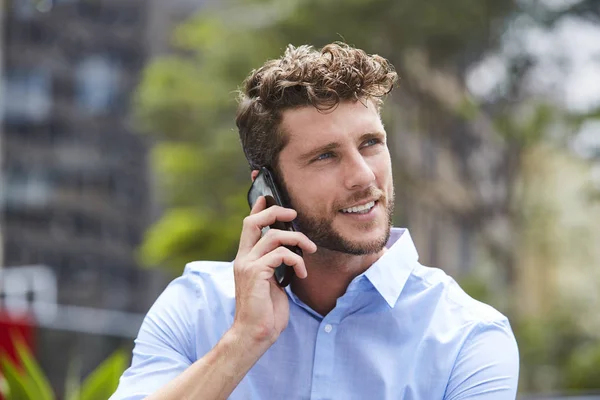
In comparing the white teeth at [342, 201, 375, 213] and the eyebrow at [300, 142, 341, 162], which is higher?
the eyebrow at [300, 142, 341, 162]

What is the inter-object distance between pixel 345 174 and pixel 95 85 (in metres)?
32.0

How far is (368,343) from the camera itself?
205cm

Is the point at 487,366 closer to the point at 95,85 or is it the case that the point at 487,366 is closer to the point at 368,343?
the point at 368,343

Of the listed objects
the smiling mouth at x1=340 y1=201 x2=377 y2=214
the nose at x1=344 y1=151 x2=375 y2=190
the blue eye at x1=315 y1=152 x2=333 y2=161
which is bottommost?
the smiling mouth at x1=340 y1=201 x2=377 y2=214

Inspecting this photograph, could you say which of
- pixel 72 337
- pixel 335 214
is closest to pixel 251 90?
pixel 335 214

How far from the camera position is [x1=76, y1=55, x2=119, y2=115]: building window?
3272cm

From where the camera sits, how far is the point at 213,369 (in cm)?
193

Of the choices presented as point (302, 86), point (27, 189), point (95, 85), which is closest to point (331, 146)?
point (302, 86)

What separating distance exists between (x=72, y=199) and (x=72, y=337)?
24056 millimetres

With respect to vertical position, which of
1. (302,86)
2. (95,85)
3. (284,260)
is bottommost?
(284,260)

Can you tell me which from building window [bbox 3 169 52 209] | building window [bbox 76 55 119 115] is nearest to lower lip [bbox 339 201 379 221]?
building window [bbox 3 169 52 209]

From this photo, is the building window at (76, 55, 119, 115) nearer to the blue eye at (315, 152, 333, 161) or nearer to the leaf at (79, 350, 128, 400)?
the leaf at (79, 350, 128, 400)

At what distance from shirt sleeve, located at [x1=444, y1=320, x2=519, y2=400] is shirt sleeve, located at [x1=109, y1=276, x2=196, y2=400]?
590mm

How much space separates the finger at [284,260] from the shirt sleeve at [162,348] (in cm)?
24
